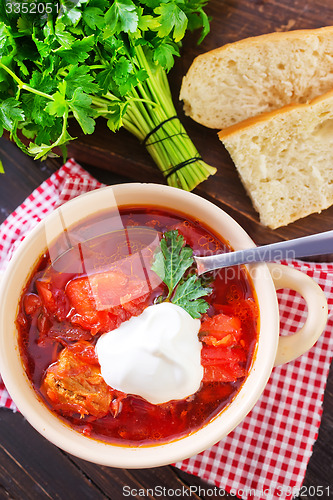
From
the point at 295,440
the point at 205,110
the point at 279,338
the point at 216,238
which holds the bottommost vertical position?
the point at 295,440

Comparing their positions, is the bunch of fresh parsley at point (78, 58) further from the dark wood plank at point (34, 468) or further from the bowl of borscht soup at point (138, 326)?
the dark wood plank at point (34, 468)

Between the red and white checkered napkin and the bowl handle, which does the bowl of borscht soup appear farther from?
the red and white checkered napkin

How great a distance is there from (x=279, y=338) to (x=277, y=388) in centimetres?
47

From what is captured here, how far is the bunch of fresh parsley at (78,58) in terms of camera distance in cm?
170

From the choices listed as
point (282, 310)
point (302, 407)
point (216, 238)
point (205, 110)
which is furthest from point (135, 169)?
point (302, 407)

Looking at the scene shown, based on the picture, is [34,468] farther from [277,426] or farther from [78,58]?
[78,58]

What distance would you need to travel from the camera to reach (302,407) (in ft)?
7.41

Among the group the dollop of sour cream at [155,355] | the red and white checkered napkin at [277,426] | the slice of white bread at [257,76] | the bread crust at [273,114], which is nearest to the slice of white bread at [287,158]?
the bread crust at [273,114]

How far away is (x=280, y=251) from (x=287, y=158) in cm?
73

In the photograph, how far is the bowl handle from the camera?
180 centimetres

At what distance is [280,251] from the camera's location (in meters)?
1.81

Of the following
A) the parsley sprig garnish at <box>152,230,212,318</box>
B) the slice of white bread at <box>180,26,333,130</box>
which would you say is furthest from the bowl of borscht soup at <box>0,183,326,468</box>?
the slice of white bread at <box>180,26,333,130</box>

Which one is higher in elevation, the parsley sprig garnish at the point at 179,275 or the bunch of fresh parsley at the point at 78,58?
the bunch of fresh parsley at the point at 78,58

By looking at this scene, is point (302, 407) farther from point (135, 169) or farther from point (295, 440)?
point (135, 169)
